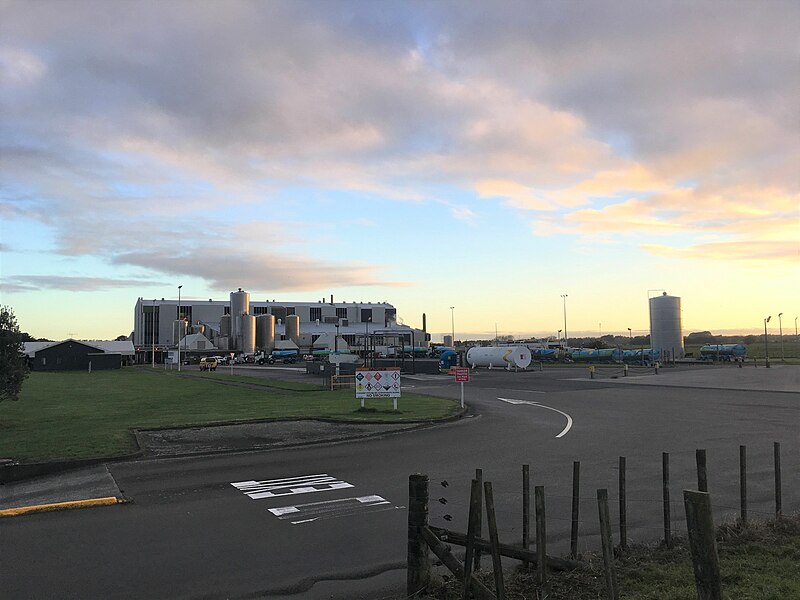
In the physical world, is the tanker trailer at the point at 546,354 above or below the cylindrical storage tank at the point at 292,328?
below

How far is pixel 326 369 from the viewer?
156ft

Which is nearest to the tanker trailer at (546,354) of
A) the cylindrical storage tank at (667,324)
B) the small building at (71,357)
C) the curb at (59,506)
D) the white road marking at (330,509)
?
the cylindrical storage tank at (667,324)

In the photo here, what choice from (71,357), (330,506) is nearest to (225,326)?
(71,357)

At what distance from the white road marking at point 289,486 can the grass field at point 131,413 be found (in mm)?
4566

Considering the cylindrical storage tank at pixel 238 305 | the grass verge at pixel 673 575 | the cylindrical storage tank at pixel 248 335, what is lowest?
the grass verge at pixel 673 575

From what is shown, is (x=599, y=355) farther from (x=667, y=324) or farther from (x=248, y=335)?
(x=248, y=335)

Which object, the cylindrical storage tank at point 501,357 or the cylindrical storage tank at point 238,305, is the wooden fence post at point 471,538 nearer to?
the cylindrical storage tank at point 501,357

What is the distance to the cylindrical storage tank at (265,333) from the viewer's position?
370 ft

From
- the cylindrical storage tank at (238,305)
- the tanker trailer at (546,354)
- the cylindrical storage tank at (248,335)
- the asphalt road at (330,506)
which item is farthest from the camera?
the cylindrical storage tank at (238,305)

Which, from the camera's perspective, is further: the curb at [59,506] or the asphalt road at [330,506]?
the curb at [59,506]

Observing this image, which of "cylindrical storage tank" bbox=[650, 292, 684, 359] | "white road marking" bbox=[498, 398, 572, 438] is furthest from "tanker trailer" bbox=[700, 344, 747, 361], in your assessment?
"white road marking" bbox=[498, 398, 572, 438]

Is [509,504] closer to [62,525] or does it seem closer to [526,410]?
[62,525]

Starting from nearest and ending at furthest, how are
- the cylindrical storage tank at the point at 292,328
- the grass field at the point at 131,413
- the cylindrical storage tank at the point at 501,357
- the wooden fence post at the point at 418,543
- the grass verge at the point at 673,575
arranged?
the grass verge at the point at 673,575, the wooden fence post at the point at 418,543, the grass field at the point at 131,413, the cylindrical storage tank at the point at 501,357, the cylindrical storage tank at the point at 292,328

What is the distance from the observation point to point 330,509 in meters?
9.62
